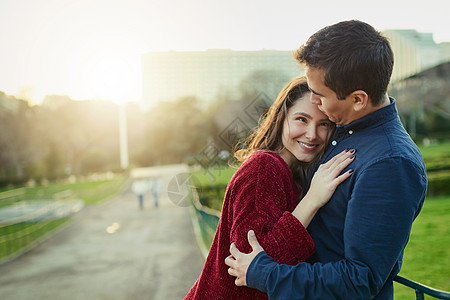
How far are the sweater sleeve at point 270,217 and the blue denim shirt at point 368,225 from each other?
0.25 ft

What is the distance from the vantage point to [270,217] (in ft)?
5.17

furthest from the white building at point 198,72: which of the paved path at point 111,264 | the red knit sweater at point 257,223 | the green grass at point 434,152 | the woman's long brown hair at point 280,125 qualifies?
the red knit sweater at point 257,223

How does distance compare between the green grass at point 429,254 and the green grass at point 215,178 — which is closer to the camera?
the green grass at point 429,254

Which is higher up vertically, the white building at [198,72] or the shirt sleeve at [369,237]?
the shirt sleeve at [369,237]

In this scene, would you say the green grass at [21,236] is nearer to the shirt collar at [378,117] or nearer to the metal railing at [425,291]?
the metal railing at [425,291]

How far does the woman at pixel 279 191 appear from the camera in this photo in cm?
153

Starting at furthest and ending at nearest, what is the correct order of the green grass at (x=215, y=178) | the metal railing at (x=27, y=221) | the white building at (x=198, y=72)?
the white building at (x=198, y=72)
the green grass at (x=215, y=178)
the metal railing at (x=27, y=221)

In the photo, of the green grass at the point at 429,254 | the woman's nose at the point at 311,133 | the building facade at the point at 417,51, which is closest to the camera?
the woman's nose at the point at 311,133

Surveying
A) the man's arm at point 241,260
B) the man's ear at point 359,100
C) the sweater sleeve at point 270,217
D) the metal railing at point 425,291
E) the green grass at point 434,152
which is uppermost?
the man's ear at point 359,100

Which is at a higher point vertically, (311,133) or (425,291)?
(311,133)

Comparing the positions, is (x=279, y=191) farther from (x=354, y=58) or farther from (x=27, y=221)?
(x=27, y=221)

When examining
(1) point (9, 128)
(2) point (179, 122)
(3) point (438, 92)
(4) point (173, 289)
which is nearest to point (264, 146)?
(4) point (173, 289)

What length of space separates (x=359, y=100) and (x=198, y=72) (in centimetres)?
5141

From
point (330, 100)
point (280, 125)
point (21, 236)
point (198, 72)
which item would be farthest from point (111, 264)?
point (198, 72)
